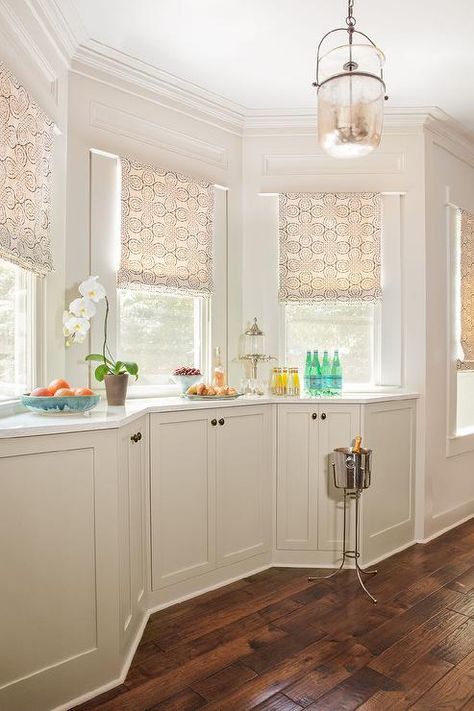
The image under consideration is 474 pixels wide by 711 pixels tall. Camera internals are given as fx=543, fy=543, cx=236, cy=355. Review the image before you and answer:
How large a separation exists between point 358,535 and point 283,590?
605mm

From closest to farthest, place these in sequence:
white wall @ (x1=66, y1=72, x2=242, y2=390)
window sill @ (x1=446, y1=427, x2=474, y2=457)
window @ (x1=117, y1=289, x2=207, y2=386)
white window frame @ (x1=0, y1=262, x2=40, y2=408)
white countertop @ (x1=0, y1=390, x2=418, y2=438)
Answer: white countertop @ (x1=0, y1=390, x2=418, y2=438)
white window frame @ (x1=0, y1=262, x2=40, y2=408)
white wall @ (x1=66, y1=72, x2=242, y2=390)
window @ (x1=117, y1=289, x2=207, y2=386)
window sill @ (x1=446, y1=427, x2=474, y2=457)

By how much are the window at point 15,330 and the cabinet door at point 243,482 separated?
1054mm

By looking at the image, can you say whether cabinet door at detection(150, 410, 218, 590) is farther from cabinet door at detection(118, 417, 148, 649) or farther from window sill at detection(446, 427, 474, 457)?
window sill at detection(446, 427, 474, 457)

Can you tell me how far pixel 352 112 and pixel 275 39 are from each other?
4.85 ft

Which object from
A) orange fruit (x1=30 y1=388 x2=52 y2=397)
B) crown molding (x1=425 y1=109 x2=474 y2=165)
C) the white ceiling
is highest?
the white ceiling

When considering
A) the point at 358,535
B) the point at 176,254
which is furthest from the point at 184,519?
the point at 176,254

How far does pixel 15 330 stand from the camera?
2.54m

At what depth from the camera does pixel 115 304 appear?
3.16 meters

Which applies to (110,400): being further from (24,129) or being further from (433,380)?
(433,380)

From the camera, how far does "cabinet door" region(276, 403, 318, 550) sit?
331 cm

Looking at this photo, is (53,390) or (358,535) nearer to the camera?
(53,390)

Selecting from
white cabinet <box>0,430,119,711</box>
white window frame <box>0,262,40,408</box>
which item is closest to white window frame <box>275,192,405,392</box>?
white window frame <box>0,262,40,408</box>

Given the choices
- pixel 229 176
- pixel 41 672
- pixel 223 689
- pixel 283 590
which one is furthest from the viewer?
pixel 229 176

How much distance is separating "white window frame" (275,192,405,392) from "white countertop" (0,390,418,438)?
0.95 feet
